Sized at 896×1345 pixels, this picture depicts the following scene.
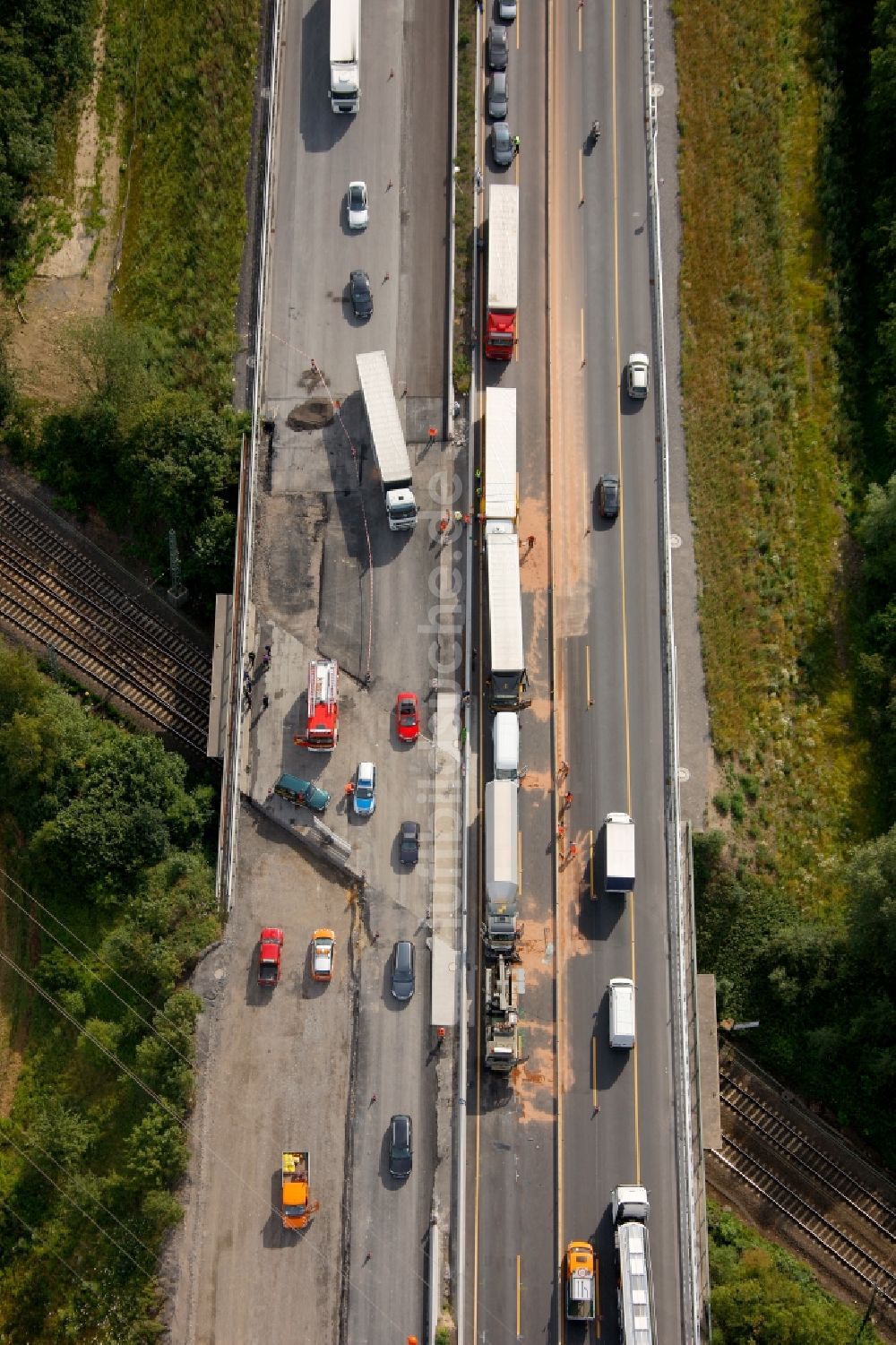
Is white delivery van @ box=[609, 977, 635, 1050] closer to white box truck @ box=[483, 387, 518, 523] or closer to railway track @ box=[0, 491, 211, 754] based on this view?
white box truck @ box=[483, 387, 518, 523]

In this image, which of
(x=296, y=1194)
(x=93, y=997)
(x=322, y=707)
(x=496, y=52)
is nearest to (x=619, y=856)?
(x=322, y=707)

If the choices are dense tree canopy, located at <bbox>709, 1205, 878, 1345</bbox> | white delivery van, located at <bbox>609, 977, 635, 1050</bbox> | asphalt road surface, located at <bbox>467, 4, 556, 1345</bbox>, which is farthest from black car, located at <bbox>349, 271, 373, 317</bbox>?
dense tree canopy, located at <bbox>709, 1205, 878, 1345</bbox>

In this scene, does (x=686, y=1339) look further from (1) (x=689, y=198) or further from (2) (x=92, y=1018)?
(1) (x=689, y=198)

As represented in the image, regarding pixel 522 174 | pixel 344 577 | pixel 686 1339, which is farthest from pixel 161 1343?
pixel 522 174

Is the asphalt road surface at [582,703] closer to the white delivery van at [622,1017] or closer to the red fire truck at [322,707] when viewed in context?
the white delivery van at [622,1017]

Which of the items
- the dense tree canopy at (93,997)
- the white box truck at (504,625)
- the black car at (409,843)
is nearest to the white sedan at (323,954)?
the dense tree canopy at (93,997)

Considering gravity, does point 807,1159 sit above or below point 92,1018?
below
